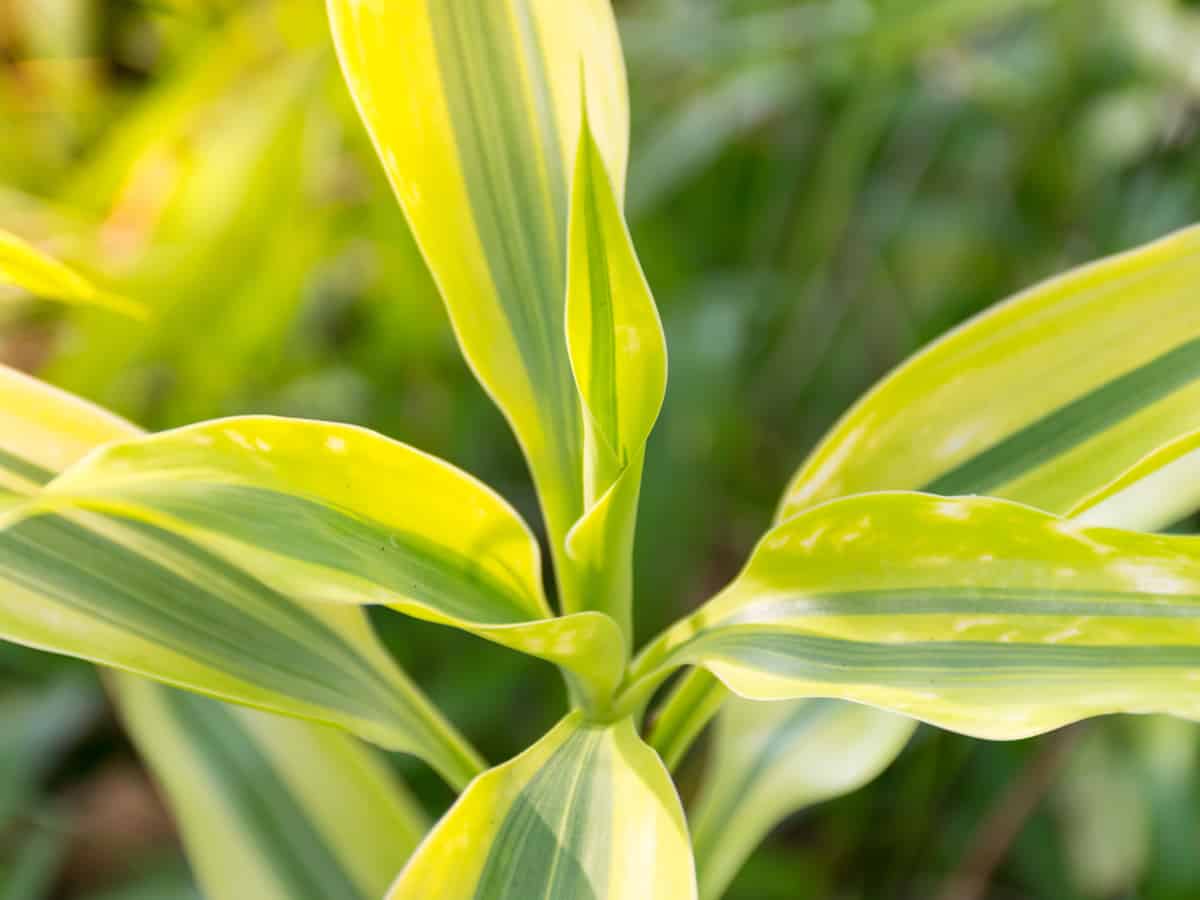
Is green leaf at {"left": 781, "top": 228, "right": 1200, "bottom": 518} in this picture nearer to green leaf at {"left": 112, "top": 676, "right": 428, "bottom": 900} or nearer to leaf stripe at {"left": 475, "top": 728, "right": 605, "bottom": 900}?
leaf stripe at {"left": 475, "top": 728, "right": 605, "bottom": 900}

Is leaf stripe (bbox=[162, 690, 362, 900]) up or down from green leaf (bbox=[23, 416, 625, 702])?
down

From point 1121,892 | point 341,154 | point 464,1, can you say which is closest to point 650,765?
point 464,1

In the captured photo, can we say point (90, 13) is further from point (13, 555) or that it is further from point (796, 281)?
point (13, 555)

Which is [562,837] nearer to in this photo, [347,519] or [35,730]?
[347,519]

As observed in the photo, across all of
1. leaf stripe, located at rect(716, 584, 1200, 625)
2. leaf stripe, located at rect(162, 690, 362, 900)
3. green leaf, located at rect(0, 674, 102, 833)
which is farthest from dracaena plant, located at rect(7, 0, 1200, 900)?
green leaf, located at rect(0, 674, 102, 833)

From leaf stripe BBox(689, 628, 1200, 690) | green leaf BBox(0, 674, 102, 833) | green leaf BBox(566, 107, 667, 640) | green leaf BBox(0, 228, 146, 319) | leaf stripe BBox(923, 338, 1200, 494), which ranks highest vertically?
green leaf BBox(0, 228, 146, 319)
